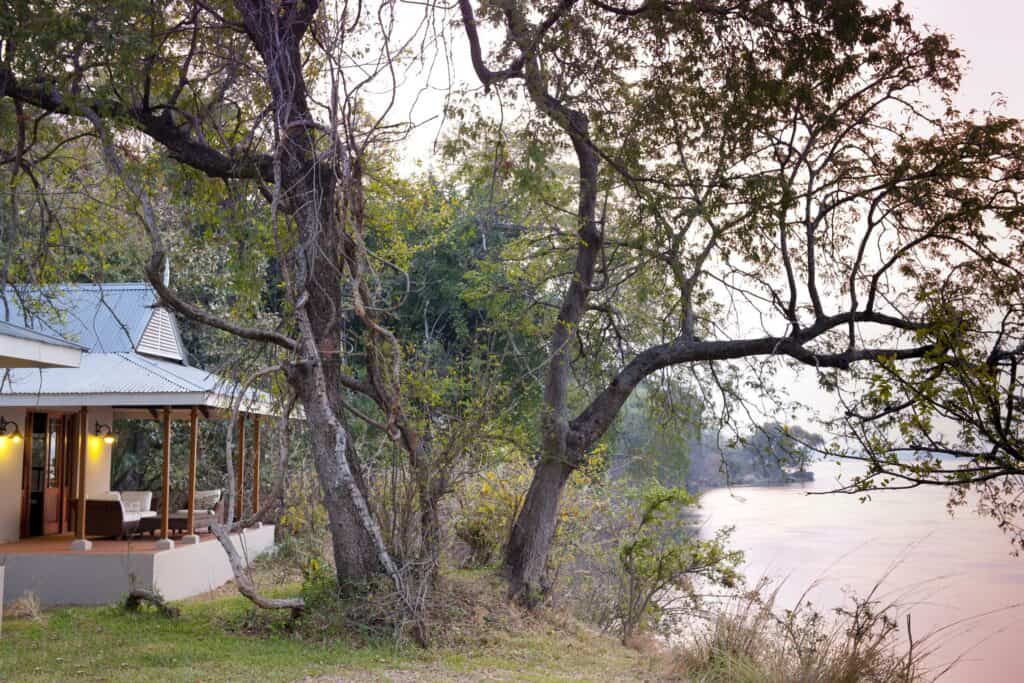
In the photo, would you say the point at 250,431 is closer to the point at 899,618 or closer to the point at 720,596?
the point at 720,596

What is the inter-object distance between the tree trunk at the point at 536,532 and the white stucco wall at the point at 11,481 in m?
8.11

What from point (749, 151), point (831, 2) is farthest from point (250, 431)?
point (831, 2)

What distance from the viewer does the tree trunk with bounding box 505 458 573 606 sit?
455 inches

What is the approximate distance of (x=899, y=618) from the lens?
7992 millimetres

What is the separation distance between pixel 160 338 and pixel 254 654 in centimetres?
951

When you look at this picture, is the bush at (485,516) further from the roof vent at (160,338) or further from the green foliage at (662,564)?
the roof vent at (160,338)

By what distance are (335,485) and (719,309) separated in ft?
17.0

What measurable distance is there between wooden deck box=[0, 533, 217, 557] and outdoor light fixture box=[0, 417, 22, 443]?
1.56 metres

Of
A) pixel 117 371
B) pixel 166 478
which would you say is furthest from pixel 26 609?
pixel 117 371

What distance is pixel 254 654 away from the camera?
332 inches

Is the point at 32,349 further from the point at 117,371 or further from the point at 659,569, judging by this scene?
the point at 659,569

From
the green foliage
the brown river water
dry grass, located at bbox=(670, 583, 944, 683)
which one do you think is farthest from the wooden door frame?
dry grass, located at bbox=(670, 583, 944, 683)

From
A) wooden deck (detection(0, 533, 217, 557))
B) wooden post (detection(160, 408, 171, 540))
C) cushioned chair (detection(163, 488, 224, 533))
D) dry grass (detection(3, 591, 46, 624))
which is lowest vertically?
dry grass (detection(3, 591, 46, 624))

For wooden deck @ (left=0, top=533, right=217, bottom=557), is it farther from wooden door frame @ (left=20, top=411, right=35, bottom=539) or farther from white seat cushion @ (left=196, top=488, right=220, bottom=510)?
white seat cushion @ (left=196, top=488, right=220, bottom=510)
